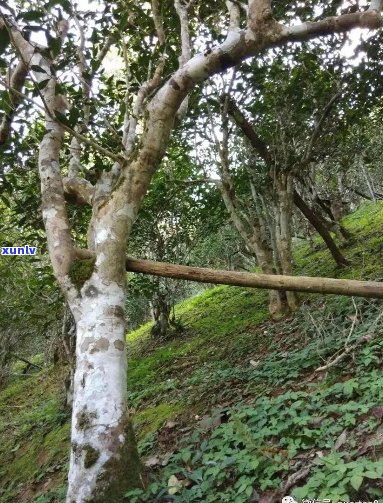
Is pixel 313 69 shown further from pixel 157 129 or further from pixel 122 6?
pixel 157 129

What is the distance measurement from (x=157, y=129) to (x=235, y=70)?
12.6 feet

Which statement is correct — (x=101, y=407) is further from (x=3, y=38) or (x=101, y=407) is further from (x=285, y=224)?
(x=285, y=224)

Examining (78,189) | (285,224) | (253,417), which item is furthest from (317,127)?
(253,417)

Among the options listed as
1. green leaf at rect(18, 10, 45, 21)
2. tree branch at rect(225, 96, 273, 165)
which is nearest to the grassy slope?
tree branch at rect(225, 96, 273, 165)

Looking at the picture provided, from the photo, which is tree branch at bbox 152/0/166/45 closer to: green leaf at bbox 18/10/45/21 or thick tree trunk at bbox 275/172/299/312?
green leaf at bbox 18/10/45/21

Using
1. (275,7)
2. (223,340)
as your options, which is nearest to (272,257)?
(223,340)

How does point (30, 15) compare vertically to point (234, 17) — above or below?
below

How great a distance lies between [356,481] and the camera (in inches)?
72.5

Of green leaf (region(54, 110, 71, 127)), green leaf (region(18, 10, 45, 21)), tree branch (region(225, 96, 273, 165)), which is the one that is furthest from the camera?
tree branch (region(225, 96, 273, 165))

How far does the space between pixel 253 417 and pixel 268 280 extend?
102 cm

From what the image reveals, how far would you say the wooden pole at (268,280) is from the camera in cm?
286

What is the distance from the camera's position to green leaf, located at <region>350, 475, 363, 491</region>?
182 cm

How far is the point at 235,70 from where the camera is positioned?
253 inches

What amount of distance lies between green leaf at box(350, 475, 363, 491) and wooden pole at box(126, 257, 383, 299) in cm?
129
